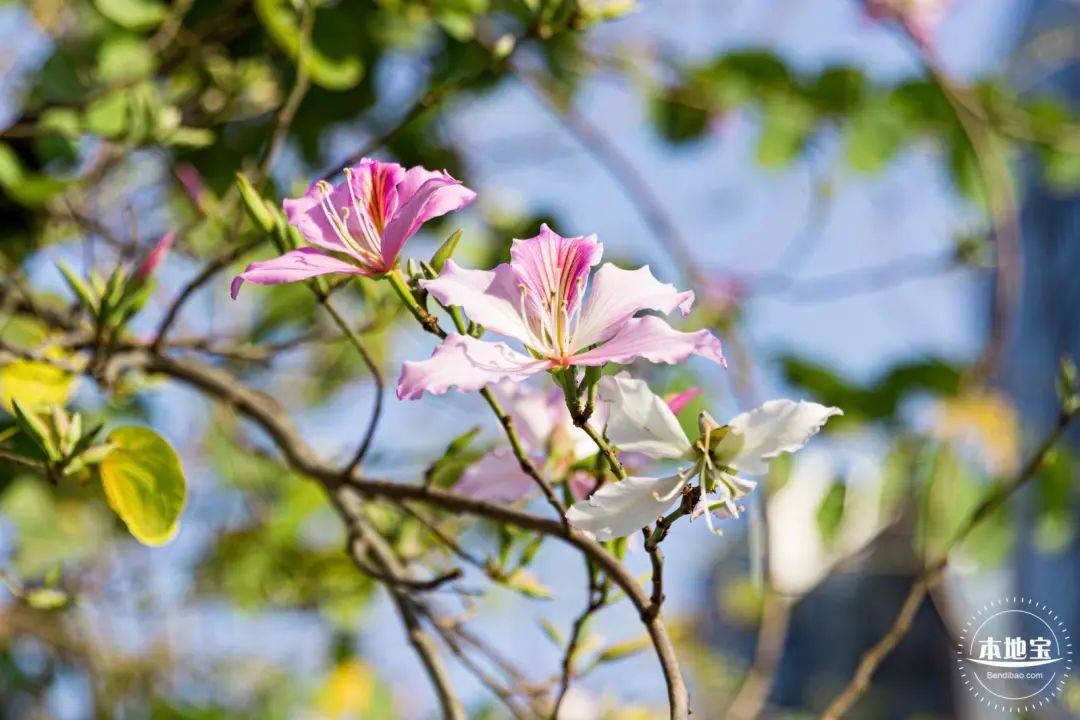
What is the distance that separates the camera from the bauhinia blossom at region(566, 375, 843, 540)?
0.32 metres

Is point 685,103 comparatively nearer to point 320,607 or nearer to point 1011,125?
point 1011,125

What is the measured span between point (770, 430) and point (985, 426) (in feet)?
3.90

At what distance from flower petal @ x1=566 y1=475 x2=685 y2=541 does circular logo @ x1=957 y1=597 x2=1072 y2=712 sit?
0.43m

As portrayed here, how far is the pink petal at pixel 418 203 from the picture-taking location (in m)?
0.36

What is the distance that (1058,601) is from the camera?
25.5 feet

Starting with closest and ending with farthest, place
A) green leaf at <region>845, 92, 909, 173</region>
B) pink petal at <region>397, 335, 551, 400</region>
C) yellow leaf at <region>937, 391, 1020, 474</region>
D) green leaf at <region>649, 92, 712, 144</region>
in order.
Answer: pink petal at <region>397, 335, 551, 400</region>
yellow leaf at <region>937, 391, 1020, 474</region>
green leaf at <region>845, 92, 909, 173</region>
green leaf at <region>649, 92, 712, 144</region>

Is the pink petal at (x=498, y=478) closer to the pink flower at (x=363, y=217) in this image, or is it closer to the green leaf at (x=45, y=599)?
the pink flower at (x=363, y=217)

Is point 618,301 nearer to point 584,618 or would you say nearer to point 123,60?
point 584,618

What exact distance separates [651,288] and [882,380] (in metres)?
0.93

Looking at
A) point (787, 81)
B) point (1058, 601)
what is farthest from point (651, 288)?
point (1058, 601)

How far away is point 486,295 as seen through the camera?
367 millimetres

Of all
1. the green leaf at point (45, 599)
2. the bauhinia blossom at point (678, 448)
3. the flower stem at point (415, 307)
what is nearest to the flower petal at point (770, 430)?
the bauhinia blossom at point (678, 448)

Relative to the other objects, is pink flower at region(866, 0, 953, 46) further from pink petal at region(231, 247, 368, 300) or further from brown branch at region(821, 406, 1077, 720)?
pink petal at region(231, 247, 368, 300)

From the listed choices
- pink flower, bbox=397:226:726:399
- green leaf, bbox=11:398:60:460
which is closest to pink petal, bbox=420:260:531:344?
pink flower, bbox=397:226:726:399
